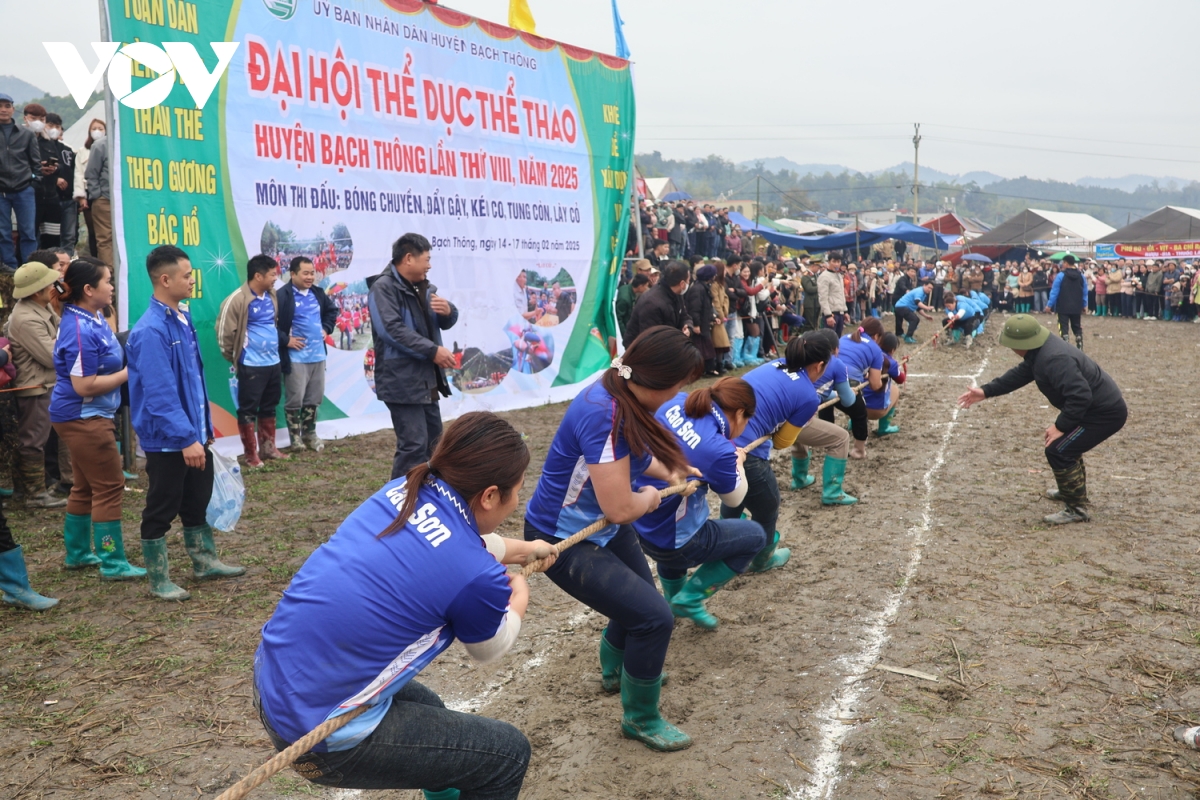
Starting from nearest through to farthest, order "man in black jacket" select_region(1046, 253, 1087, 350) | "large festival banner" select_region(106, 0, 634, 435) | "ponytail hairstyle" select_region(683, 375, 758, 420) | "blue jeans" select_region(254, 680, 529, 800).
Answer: "blue jeans" select_region(254, 680, 529, 800) → "ponytail hairstyle" select_region(683, 375, 758, 420) → "large festival banner" select_region(106, 0, 634, 435) → "man in black jacket" select_region(1046, 253, 1087, 350)

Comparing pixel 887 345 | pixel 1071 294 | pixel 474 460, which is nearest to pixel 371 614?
pixel 474 460

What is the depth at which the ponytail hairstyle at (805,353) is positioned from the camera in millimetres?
6363

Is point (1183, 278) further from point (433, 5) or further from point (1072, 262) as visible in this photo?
point (433, 5)

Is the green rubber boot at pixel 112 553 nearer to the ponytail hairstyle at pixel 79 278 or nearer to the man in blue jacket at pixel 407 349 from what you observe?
the ponytail hairstyle at pixel 79 278

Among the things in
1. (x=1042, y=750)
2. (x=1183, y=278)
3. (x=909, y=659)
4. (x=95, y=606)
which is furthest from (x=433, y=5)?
(x=1183, y=278)

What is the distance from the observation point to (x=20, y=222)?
9.16 m

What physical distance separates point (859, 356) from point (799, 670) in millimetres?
4860

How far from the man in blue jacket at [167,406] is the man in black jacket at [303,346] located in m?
3.47

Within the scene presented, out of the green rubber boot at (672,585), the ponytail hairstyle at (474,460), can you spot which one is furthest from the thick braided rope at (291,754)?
the green rubber boot at (672,585)

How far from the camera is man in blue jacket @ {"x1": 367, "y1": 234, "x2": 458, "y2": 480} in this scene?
6.32 m

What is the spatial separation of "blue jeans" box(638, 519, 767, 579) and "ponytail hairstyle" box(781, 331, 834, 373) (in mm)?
1943

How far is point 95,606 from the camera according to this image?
5238 millimetres

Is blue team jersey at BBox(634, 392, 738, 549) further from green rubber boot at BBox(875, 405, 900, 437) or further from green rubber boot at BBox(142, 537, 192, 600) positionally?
green rubber boot at BBox(875, 405, 900, 437)

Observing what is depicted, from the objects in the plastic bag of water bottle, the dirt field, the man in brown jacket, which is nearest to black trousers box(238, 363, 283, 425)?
the dirt field
